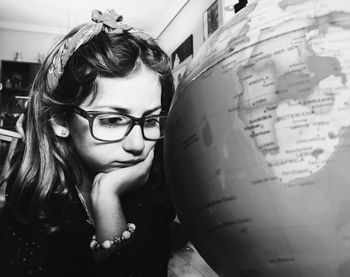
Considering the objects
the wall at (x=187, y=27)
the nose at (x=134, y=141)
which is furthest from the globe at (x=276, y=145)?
the wall at (x=187, y=27)

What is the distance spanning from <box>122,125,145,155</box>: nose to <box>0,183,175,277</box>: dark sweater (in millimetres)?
222

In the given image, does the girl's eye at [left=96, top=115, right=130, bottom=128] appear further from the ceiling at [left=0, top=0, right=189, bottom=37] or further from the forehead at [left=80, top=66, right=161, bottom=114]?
the ceiling at [left=0, top=0, right=189, bottom=37]

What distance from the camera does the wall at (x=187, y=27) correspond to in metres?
3.67

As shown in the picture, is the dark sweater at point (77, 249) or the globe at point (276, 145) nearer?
the globe at point (276, 145)

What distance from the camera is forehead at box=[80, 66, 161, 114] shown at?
33.5 inches

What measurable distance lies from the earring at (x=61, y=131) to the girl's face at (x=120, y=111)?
4 centimetres

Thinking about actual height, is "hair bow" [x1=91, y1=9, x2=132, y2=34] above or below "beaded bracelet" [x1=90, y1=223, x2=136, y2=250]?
above

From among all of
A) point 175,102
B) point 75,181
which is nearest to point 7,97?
point 75,181

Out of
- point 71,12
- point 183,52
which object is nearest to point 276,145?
point 183,52

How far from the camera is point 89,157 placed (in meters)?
0.88

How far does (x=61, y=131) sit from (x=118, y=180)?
188 mm

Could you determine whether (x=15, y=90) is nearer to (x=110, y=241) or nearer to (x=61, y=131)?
(x=61, y=131)

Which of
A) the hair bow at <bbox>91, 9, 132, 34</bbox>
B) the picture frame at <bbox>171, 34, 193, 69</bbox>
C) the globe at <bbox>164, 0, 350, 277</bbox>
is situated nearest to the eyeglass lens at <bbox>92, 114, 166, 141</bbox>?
the hair bow at <bbox>91, 9, 132, 34</bbox>

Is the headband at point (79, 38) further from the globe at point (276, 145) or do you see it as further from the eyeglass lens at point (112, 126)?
the globe at point (276, 145)
